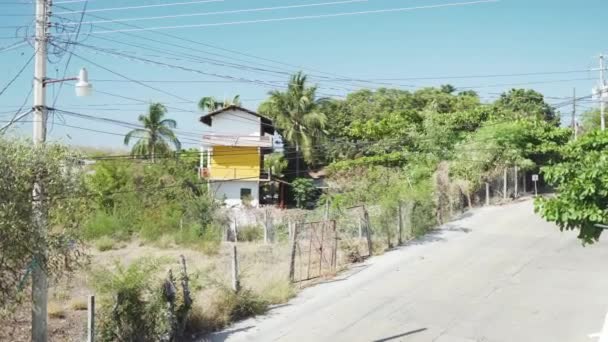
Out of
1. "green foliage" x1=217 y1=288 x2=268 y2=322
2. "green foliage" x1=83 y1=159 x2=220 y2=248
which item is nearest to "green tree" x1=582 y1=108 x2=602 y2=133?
"green foliage" x1=83 y1=159 x2=220 y2=248

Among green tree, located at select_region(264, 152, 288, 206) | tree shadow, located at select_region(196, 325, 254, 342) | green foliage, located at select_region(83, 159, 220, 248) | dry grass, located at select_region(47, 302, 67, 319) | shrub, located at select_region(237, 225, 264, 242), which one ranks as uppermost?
green tree, located at select_region(264, 152, 288, 206)

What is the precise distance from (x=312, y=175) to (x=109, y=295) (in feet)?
98.3

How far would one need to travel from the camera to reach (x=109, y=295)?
335 inches

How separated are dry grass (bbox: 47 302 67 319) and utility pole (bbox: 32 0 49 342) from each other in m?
2.43

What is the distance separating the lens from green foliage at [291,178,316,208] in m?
34.3

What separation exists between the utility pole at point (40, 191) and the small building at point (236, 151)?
2512 cm

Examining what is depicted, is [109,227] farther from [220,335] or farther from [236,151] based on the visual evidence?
[220,335]

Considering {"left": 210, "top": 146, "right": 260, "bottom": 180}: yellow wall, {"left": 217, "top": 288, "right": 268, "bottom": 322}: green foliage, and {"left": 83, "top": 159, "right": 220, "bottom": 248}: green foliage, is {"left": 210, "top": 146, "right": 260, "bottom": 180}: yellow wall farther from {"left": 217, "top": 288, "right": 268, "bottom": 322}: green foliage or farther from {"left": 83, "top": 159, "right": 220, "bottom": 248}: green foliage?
{"left": 217, "top": 288, "right": 268, "bottom": 322}: green foliage

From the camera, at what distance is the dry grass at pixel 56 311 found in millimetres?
10289

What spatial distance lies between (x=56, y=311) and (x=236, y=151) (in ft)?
81.7

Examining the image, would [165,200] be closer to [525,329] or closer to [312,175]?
[312,175]

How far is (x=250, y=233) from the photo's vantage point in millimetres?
23250

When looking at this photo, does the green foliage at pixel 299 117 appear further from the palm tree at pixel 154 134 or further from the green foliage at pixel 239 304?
the green foliage at pixel 239 304

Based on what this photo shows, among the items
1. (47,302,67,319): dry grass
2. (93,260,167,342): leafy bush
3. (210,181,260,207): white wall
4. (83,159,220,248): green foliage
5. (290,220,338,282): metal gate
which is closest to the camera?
(93,260,167,342): leafy bush
